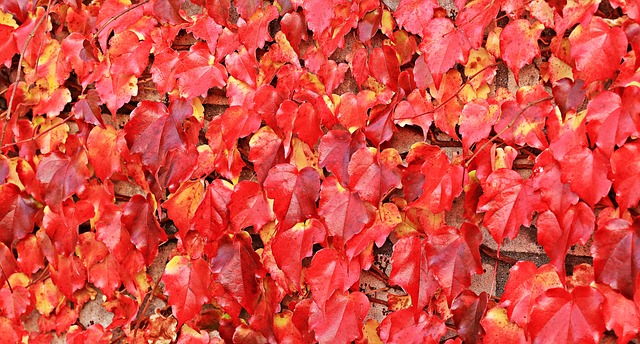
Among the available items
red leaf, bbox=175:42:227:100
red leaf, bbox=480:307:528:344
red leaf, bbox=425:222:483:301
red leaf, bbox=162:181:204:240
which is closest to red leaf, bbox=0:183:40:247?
red leaf, bbox=162:181:204:240

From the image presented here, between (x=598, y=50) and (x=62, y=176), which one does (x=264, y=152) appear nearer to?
(x=62, y=176)

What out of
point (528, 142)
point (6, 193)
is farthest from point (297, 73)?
point (6, 193)

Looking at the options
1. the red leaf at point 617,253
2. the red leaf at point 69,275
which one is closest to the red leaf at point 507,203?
the red leaf at point 617,253

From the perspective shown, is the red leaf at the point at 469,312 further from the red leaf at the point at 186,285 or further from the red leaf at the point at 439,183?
the red leaf at the point at 186,285

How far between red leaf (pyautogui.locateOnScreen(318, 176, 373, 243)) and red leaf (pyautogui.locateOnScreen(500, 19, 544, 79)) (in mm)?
383

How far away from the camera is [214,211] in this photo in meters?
1.37

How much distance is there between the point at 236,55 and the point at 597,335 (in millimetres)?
875

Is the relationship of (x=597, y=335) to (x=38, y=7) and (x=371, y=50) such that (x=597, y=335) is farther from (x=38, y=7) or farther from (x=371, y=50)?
(x=38, y=7)

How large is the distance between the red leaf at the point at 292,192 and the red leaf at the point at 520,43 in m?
0.43

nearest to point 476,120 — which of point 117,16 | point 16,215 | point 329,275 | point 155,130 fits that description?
point 329,275

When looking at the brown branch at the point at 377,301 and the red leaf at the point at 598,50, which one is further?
the brown branch at the point at 377,301

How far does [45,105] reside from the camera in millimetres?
1529

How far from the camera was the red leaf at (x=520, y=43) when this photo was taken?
1.22 metres

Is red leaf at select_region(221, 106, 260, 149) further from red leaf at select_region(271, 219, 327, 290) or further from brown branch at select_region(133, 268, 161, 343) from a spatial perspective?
brown branch at select_region(133, 268, 161, 343)
